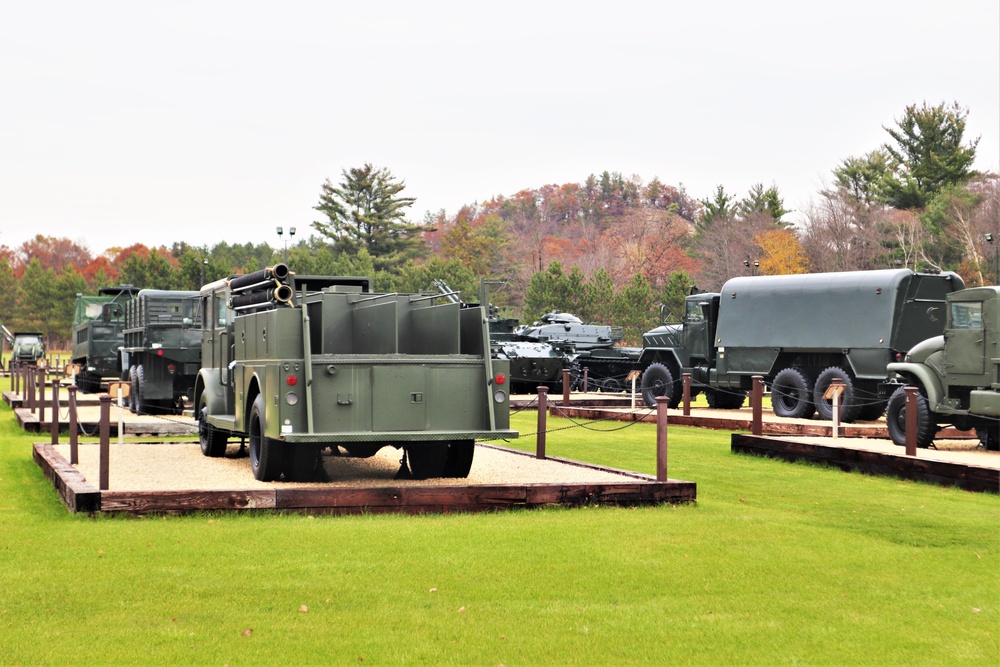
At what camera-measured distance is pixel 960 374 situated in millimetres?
17062

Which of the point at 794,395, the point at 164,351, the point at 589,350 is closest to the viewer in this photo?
the point at 164,351

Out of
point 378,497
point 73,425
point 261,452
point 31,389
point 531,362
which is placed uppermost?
point 531,362

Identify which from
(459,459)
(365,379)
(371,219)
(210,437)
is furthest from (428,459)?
(371,219)

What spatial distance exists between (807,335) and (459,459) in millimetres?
13228

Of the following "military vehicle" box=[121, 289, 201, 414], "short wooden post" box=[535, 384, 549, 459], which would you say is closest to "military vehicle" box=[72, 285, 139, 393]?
"military vehicle" box=[121, 289, 201, 414]

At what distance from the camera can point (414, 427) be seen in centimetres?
1224

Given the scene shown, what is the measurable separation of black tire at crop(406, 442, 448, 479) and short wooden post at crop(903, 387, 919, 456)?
5.67 metres

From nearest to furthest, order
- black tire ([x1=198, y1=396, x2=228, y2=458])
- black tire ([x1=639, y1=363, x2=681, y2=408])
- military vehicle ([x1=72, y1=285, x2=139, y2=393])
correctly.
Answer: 1. black tire ([x1=198, y1=396, x2=228, y2=458])
2. black tire ([x1=639, y1=363, x2=681, y2=408])
3. military vehicle ([x1=72, y1=285, x2=139, y2=393])

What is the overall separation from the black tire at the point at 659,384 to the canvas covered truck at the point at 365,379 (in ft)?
53.1

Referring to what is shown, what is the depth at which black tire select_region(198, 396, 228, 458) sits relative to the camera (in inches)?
614

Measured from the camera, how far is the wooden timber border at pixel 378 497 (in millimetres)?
10672

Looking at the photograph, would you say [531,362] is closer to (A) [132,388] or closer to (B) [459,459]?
(A) [132,388]

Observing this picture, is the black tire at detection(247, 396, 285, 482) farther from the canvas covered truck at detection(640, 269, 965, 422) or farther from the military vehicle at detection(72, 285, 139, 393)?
the military vehicle at detection(72, 285, 139, 393)

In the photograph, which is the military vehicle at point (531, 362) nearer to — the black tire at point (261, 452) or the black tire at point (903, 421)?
the black tire at point (903, 421)
